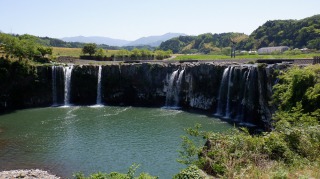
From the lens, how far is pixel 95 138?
118 feet

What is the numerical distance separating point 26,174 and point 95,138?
10.9 metres

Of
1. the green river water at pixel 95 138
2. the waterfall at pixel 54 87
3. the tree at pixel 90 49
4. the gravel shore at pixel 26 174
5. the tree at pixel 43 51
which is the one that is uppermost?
the tree at pixel 90 49

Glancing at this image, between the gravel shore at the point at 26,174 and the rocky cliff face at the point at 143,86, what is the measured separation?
27092 millimetres

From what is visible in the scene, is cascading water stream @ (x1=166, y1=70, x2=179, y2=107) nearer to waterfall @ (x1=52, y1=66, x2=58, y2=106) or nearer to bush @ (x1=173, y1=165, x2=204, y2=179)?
waterfall @ (x1=52, y1=66, x2=58, y2=106)

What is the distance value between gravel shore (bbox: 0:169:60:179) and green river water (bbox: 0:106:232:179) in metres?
0.89

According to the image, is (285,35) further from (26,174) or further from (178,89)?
(26,174)

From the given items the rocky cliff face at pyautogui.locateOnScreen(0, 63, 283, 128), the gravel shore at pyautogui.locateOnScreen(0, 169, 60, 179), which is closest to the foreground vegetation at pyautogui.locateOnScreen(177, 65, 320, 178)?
the gravel shore at pyautogui.locateOnScreen(0, 169, 60, 179)

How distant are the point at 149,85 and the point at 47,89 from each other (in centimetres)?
1805

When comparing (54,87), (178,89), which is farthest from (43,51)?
(178,89)

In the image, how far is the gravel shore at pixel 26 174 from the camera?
2514cm

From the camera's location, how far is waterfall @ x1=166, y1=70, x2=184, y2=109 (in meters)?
54.6

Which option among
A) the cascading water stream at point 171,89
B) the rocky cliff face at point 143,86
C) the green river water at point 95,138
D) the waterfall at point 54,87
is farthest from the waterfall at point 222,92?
the waterfall at point 54,87

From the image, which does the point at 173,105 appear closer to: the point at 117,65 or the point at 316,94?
the point at 117,65

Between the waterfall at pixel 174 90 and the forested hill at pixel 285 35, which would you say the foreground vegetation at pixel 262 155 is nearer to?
the waterfall at pixel 174 90
